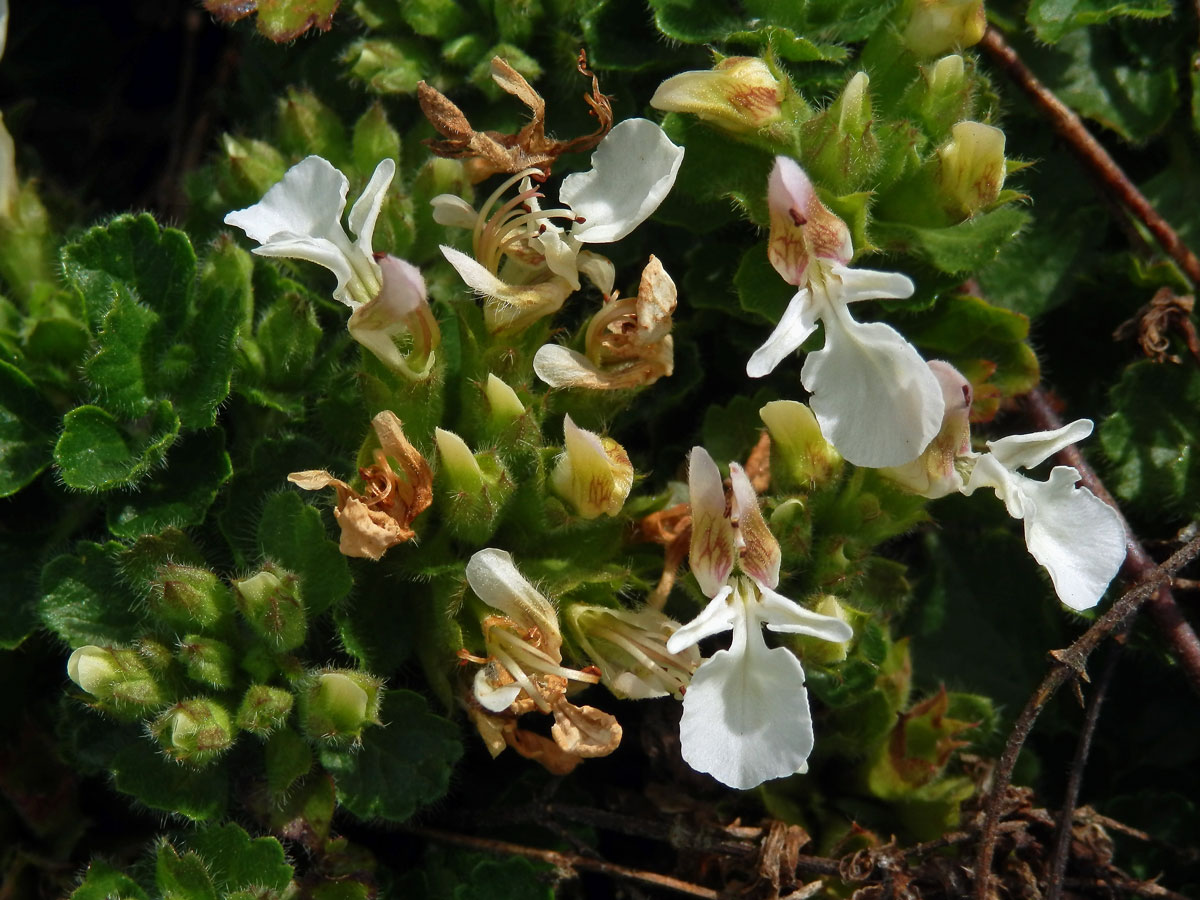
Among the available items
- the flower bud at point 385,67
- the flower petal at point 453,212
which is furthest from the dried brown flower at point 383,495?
the flower bud at point 385,67

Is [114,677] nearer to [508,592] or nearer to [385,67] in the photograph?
[508,592]

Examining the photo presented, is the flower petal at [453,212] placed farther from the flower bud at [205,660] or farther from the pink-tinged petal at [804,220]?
the flower bud at [205,660]

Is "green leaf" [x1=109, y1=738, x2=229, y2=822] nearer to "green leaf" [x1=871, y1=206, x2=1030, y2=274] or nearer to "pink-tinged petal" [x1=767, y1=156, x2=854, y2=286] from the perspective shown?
"pink-tinged petal" [x1=767, y1=156, x2=854, y2=286]

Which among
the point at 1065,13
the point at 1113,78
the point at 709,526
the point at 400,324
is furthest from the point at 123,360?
the point at 1113,78

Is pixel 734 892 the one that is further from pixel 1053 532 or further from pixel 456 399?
pixel 456 399

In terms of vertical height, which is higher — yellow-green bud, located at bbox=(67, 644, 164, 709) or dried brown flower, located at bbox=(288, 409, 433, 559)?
dried brown flower, located at bbox=(288, 409, 433, 559)

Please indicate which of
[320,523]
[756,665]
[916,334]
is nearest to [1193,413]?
[916,334]

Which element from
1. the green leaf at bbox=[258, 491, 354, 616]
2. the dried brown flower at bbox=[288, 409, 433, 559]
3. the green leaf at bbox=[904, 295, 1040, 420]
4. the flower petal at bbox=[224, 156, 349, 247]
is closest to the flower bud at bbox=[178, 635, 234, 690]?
the green leaf at bbox=[258, 491, 354, 616]
